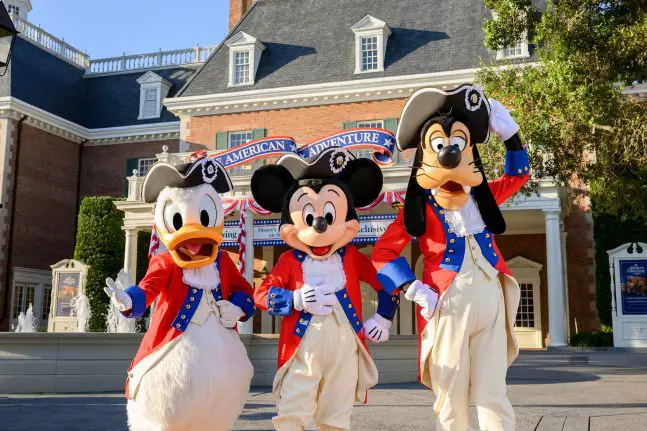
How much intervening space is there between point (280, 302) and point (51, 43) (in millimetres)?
25276

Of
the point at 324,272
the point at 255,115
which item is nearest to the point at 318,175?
the point at 324,272

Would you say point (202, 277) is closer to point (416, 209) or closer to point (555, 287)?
point (416, 209)

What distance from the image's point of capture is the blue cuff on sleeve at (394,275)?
14.2ft

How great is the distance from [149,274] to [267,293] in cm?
80

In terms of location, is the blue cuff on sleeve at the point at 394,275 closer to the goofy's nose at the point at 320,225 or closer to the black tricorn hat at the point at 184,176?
the goofy's nose at the point at 320,225

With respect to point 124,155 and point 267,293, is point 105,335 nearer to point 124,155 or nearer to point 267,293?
point 267,293

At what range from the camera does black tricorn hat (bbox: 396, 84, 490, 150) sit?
14.6ft

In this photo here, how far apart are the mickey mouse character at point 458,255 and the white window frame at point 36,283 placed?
2096 cm

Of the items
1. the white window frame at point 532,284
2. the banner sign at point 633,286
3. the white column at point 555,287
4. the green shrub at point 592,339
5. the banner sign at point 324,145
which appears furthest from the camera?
the white window frame at point 532,284

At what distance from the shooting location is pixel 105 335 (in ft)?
29.1

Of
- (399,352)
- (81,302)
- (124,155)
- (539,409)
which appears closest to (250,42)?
(124,155)

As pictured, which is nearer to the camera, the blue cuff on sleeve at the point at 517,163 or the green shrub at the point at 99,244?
the blue cuff on sleeve at the point at 517,163

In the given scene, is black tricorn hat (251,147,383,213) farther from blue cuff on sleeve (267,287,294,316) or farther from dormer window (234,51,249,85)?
dormer window (234,51,249,85)

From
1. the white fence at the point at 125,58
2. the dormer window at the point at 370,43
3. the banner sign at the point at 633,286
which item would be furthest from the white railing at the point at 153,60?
the banner sign at the point at 633,286
